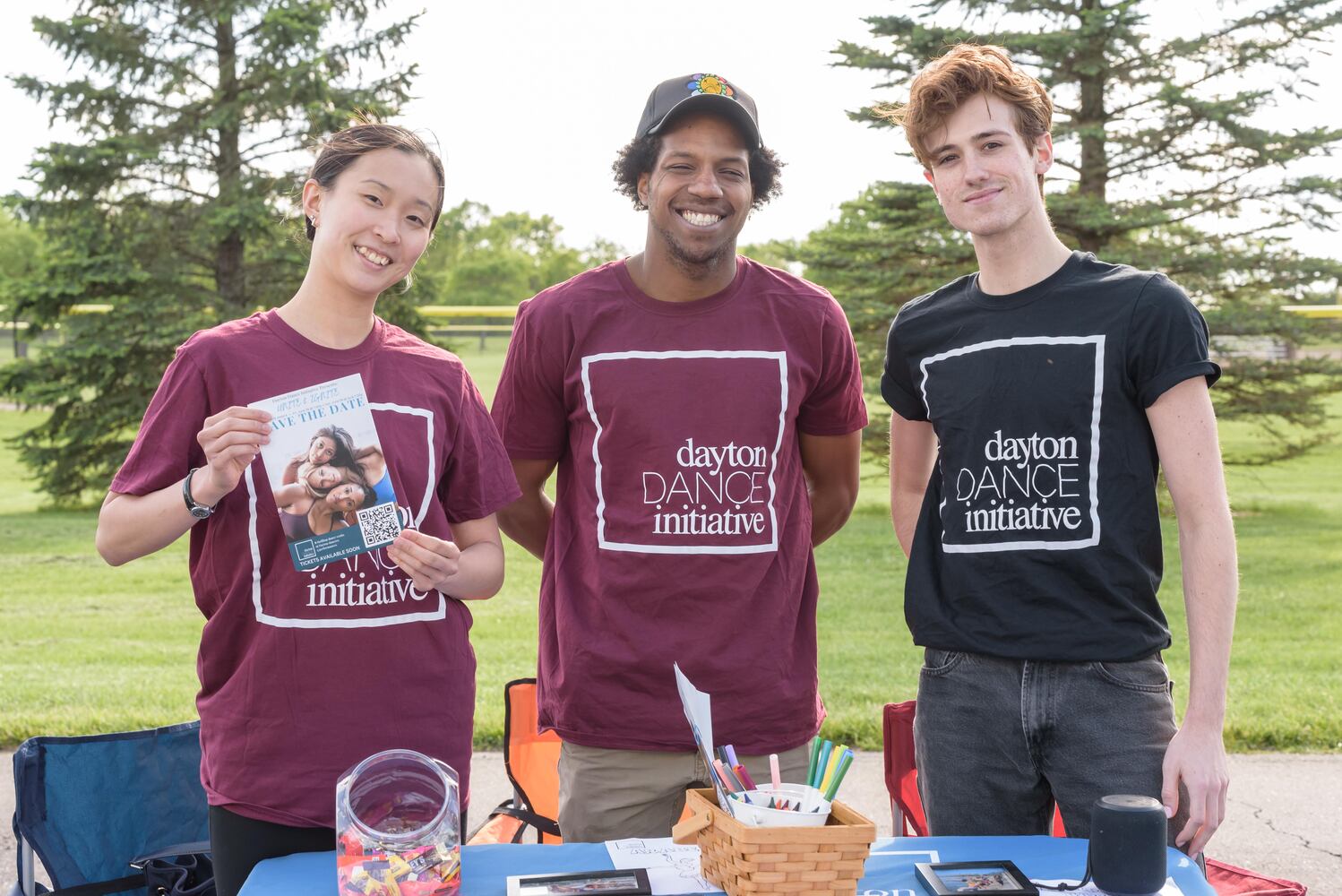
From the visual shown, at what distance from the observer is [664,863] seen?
221 centimetres

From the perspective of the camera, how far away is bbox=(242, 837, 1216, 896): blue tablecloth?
2111mm

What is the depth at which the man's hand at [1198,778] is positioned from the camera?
223 centimetres

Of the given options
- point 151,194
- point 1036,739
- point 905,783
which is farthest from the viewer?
point 151,194

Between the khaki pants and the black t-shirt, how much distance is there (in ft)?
1.88

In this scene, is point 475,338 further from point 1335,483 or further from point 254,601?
point 254,601

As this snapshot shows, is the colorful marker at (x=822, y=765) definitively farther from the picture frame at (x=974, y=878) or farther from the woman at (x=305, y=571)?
the woman at (x=305, y=571)

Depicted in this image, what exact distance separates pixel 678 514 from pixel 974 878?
1.01 meters

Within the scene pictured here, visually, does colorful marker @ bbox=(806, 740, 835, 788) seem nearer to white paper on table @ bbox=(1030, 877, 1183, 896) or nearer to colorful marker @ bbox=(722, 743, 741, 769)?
colorful marker @ bbox=(722, 743, 741, 769)

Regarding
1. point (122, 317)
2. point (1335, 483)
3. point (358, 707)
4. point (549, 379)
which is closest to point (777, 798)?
point (358, 707)

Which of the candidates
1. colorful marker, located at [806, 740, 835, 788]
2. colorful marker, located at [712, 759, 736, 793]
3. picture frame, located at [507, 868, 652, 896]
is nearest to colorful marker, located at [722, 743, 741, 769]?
colorful marker, located at [712, 759, 736, 793]

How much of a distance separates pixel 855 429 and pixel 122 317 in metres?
17.8

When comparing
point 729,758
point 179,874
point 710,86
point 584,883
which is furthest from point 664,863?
point 710,86

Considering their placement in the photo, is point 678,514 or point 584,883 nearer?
point 584,883

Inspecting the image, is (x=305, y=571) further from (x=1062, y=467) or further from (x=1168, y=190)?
(x=1168, y=190)
